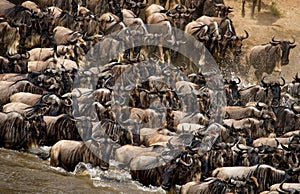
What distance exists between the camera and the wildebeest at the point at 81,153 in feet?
71.2

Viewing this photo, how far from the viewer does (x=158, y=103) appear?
85.5ft

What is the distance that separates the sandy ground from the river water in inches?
414

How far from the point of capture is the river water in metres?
20.5

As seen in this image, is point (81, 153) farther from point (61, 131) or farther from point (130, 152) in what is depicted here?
point (61, 131)

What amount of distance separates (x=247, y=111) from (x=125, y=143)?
4.29 meters

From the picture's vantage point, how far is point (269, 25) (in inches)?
1283

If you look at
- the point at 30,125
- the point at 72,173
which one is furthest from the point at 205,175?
the point at 30,125

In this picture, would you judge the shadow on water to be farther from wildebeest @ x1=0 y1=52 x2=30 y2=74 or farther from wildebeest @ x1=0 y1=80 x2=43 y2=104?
wildebeest @ x1=0 y1=80 x2=43 y2=104

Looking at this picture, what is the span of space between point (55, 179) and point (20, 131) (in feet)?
7.79

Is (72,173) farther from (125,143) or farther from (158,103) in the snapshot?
(158,103)

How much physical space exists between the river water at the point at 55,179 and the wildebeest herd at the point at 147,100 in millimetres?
231

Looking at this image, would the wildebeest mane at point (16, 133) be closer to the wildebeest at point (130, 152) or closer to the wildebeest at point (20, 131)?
the wildebeest at point (20, 131)

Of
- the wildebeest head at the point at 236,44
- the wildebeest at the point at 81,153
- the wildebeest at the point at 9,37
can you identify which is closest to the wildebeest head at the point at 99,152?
the wildebeest at the point at 81,153

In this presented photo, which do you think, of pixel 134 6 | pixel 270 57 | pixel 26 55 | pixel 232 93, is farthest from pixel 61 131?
pixel 134 6
